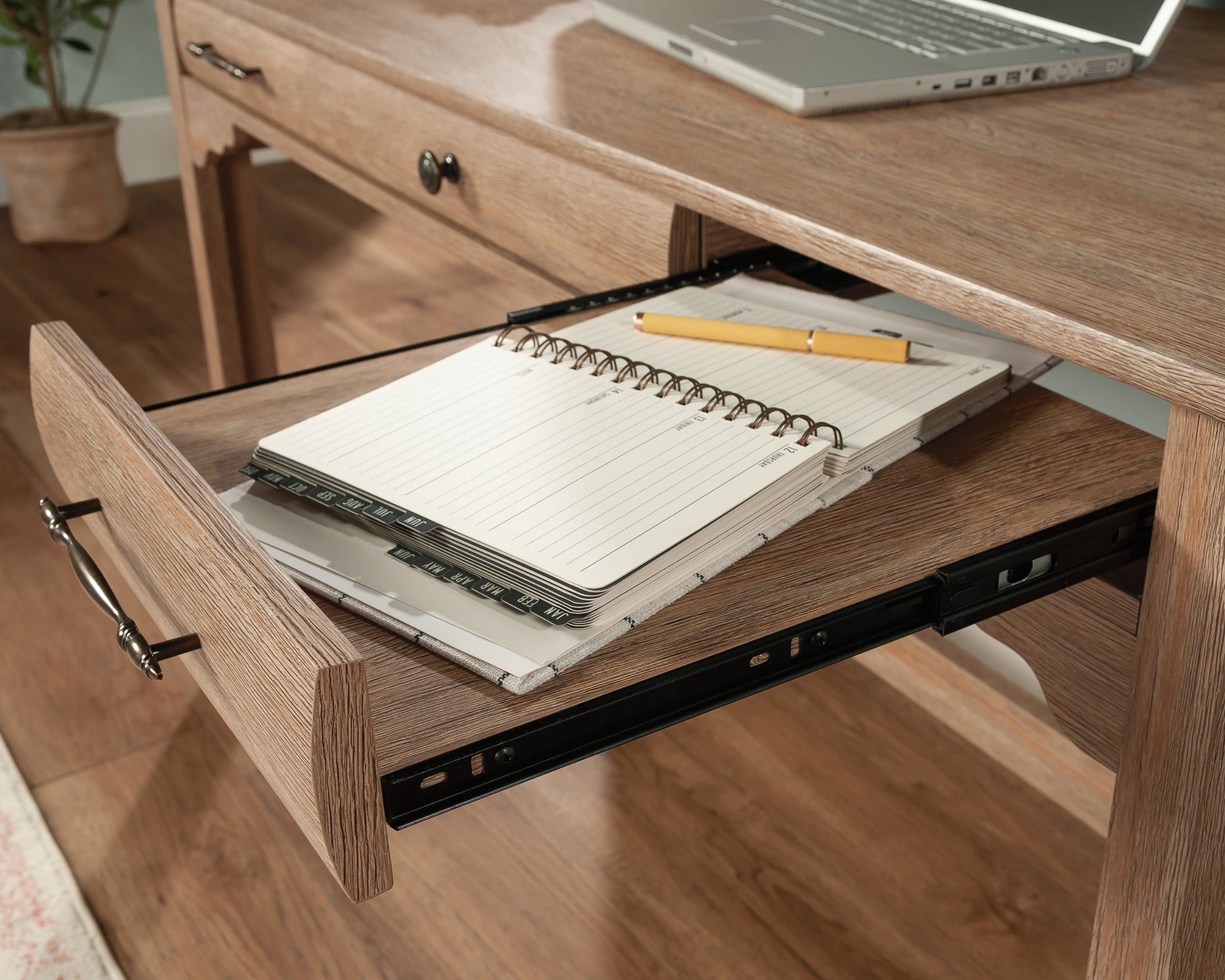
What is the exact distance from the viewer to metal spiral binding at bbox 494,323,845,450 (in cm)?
50

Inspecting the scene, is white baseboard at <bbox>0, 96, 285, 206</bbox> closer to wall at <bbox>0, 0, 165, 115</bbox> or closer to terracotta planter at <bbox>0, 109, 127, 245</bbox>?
wall at <bbox>0, 0, 165, 115</bbox>

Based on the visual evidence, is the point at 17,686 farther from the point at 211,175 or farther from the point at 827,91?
the point at 827,91

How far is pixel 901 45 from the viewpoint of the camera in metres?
0.75

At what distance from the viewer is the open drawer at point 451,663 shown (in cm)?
36

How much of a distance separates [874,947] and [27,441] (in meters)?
1.32

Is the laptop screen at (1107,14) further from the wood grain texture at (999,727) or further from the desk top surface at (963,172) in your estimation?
the wood grain texture at (999,727)

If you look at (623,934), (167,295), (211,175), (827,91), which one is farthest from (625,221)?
(167,295)

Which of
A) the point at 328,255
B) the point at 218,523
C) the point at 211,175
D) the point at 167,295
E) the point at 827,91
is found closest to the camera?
the point at 218,523

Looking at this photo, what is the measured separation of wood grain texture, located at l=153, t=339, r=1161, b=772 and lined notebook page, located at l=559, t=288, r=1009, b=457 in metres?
0.02

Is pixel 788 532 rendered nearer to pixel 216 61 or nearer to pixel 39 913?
pixel 39 913

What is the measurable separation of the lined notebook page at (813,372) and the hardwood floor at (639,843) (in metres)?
0.52

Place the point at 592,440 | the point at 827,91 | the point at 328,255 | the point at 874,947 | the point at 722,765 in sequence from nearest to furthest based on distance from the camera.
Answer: the point at 592,440
the point at 827,91
the point at 874,947
the point at 722,765
the point at 328,255

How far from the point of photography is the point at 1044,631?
69cm

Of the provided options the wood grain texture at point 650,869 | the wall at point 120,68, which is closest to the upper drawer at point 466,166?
the wood grain texture at point 650,869
